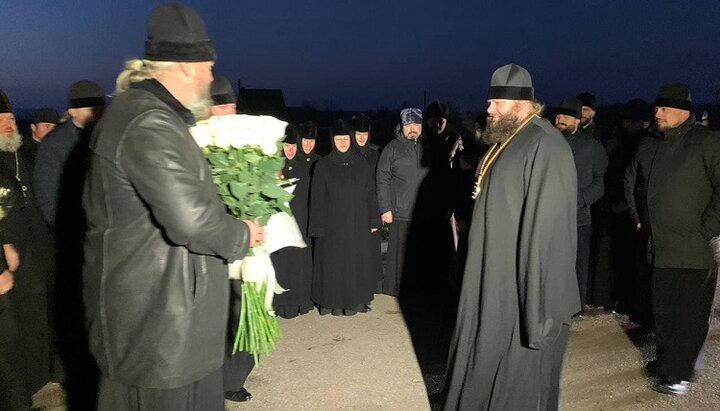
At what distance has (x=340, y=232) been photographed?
723 centimetres

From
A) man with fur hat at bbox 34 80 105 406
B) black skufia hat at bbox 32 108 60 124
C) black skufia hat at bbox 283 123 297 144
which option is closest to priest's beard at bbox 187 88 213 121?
man with fur hat at bbox 34 80 105 406

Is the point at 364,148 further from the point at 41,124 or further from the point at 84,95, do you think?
the point at 41,124

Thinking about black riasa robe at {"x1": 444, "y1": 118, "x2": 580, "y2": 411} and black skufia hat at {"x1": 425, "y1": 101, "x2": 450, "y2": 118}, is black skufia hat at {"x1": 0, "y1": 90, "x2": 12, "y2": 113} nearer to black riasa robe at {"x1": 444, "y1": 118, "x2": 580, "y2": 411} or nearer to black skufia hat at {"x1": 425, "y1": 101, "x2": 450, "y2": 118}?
black riasa robe at {"x1": 444, "y1": 118, "x2": 580, "y2": 411}

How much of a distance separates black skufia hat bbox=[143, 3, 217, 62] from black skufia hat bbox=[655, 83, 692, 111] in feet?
13.4

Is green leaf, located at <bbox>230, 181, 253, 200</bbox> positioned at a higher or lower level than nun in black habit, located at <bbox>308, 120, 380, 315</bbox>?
higher

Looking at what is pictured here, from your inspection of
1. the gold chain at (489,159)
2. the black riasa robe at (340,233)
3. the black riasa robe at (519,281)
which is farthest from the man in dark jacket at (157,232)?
→ the black riasa robe at (340,233)

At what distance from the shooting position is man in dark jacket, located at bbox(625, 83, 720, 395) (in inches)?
189

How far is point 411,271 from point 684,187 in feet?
12.8

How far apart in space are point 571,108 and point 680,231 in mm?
2390

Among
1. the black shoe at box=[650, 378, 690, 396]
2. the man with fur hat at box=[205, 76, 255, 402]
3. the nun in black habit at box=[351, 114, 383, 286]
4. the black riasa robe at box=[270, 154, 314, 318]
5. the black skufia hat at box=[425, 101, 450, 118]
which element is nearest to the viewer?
the man with fur hat at box=[205, 76, 255, 402]

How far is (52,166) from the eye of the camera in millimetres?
4695

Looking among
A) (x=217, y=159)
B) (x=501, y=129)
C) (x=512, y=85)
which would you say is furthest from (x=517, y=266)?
(x=217, y=159)

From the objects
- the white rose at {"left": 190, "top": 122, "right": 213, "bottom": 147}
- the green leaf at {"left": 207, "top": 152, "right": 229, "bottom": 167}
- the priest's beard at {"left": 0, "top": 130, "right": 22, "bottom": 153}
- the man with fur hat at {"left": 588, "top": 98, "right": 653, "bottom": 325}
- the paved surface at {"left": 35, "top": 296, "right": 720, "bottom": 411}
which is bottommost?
the paved surface at {"left": 35, "top": 296, "right": 720, "bottom": 411}

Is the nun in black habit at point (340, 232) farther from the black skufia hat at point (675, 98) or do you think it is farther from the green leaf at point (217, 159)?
the green leaf at point (217, 159)
